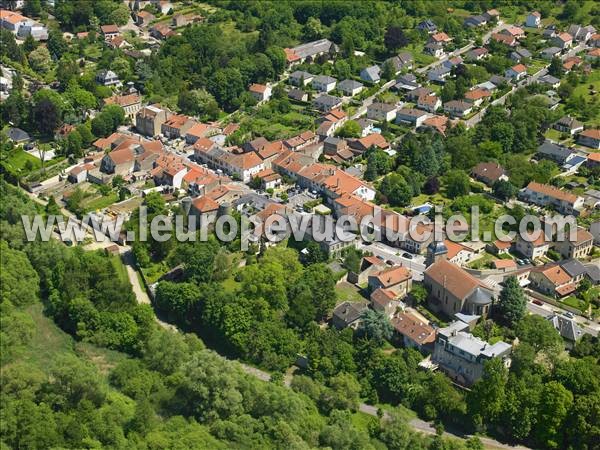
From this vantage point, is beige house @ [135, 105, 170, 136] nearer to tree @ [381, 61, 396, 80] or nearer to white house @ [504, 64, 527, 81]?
tree @ [381, 61, 396, 80]

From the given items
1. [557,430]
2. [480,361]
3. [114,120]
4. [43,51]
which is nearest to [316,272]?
[480,361]

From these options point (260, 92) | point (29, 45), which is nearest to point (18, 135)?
point (29, 45)

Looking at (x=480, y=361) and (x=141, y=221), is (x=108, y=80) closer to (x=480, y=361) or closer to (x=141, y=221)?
(x=141, y=221)

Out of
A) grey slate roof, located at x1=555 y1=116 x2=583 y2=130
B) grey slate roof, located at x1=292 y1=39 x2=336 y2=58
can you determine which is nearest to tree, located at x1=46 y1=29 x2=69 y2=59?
grey slate roof, located at x1=292 y1=39 x2=336 y2=58

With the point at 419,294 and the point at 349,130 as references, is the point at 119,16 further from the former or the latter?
the point at 419,294

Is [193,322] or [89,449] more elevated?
[89,449]
